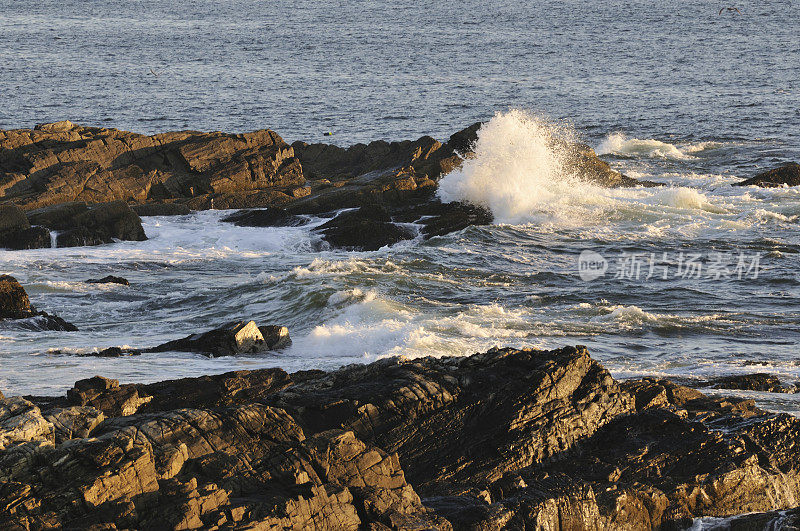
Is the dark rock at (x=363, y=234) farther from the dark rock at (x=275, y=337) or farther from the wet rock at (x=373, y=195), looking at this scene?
the dark rock at (x=275, y=337)

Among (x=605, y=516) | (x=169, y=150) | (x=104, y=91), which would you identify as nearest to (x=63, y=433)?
(x=605, y=516)

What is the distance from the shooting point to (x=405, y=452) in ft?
29.4

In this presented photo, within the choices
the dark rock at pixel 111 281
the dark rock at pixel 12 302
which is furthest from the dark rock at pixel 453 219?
the dark rock at pixel 12 302

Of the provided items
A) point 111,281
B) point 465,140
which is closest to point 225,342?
point 111,281

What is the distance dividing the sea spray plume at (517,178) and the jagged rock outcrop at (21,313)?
13.3m

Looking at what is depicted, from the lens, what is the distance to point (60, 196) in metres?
26.2

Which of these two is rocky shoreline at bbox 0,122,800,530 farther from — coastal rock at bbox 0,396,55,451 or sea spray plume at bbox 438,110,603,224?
sea spray plume at bbox 438,110,603,224

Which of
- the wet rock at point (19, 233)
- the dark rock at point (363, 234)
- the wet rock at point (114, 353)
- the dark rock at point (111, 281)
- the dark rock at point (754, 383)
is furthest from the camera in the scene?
the dark rock at point (363, 234)

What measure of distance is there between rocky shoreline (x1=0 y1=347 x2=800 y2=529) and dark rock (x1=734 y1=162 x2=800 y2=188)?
19687 millimetres

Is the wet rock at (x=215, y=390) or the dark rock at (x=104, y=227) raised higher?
the dark rock at (x=104, y=227)

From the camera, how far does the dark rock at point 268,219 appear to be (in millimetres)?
25734

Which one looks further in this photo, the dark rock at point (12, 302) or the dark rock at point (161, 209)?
the dark rock at point (161, 209)

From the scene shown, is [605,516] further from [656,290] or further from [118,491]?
[656,290]

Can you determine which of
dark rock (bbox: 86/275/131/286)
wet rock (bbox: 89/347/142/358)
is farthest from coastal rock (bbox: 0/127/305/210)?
wet rock (bbox: 89/347/142/358)
